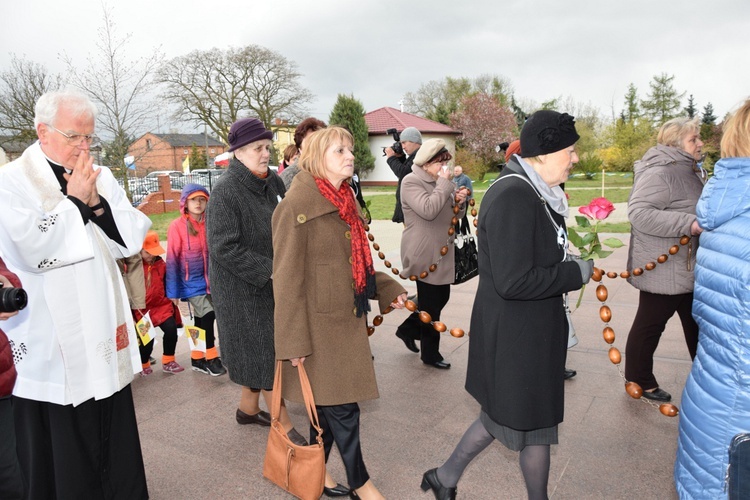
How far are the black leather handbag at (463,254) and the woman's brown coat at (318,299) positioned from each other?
89.0 inches

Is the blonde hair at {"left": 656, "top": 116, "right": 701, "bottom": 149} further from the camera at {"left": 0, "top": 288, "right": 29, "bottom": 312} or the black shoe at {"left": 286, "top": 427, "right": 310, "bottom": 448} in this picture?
the camera at {"left": 0, "top": 288, "right": 29, "bottom": 312}

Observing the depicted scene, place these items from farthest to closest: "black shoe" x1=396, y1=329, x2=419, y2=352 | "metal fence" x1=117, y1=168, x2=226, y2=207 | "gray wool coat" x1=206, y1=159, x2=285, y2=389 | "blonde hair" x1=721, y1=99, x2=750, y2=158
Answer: "metal fence" x1=117, y1=168, x2=226, y2=207 → "black shoe" x1=396, y1=329, x2=419, y2=352 → "gray wool coat" x1=206, y1=159, x2=285, y2=389 → "blonde hair" x1=721, y1=99, x2=750, y2=158

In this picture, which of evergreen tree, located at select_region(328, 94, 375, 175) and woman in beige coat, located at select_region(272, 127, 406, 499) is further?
evergreen tree, located at select_region(328, 94, 375, 175)

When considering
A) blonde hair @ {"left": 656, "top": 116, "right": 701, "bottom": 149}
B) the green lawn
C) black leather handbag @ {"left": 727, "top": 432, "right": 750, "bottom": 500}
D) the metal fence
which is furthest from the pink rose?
the metal fence

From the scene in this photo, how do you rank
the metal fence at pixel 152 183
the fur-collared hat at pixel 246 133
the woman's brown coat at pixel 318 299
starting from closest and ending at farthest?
the woman's brown coat at pixel 318 299 → the fur-collared hat at pixel 246 133 → the metal fence at pixel 152 183

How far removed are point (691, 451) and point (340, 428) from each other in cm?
161

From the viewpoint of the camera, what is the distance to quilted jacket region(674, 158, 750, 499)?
2098 mm

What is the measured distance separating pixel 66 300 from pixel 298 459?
134 cm

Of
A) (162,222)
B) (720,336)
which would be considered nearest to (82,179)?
(720,336)

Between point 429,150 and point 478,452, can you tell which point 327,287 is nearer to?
point 478,452

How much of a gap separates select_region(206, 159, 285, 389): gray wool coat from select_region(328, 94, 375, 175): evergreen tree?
35661 mm

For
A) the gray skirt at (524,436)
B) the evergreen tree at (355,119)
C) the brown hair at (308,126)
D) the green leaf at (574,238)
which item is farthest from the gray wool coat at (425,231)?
the evergreen tree at (355,119)

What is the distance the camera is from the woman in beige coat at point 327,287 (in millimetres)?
2662

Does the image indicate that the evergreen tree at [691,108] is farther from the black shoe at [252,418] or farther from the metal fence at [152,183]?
the black shoe at [252,418]
